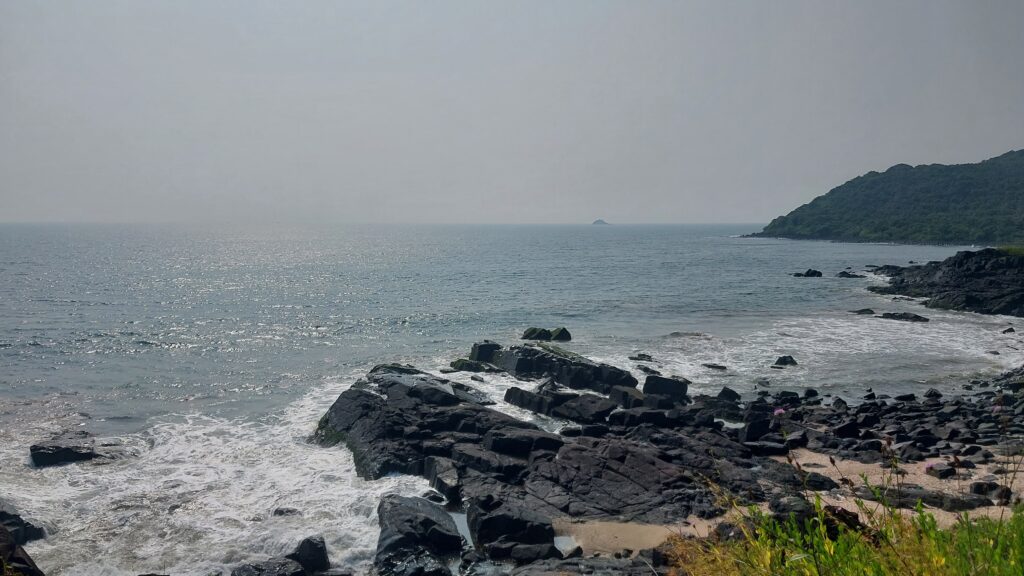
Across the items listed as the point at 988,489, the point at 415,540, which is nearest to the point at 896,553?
the point at 415,540

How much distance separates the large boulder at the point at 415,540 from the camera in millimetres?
17375

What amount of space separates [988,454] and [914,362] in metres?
19.8

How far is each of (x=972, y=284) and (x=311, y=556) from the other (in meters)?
72.3

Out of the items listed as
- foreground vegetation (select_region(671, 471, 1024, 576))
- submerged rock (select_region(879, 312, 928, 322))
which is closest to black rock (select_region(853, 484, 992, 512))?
foreground vegetation (select_region(671, 471, 1024, 576))

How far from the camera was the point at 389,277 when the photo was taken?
9912 cm

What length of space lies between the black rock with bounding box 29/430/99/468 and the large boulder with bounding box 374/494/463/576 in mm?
13422

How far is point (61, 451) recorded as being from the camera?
25.0 metres

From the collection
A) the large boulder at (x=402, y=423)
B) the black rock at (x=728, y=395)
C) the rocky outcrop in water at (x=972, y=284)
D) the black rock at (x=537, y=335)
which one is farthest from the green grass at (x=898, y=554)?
the rocky outcrop in water at (x=972, y=284)

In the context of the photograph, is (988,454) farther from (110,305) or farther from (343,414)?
(110,305)

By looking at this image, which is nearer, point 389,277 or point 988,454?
point 988,454

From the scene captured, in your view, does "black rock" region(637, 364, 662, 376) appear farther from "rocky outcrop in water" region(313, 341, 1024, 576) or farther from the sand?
the sand

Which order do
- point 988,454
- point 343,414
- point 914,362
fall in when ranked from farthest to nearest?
point 914,362
point 343,414
point 988,454

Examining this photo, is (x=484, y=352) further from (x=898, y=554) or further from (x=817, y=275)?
(x=817, y=275)

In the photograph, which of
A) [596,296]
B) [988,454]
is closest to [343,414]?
[988,454]
